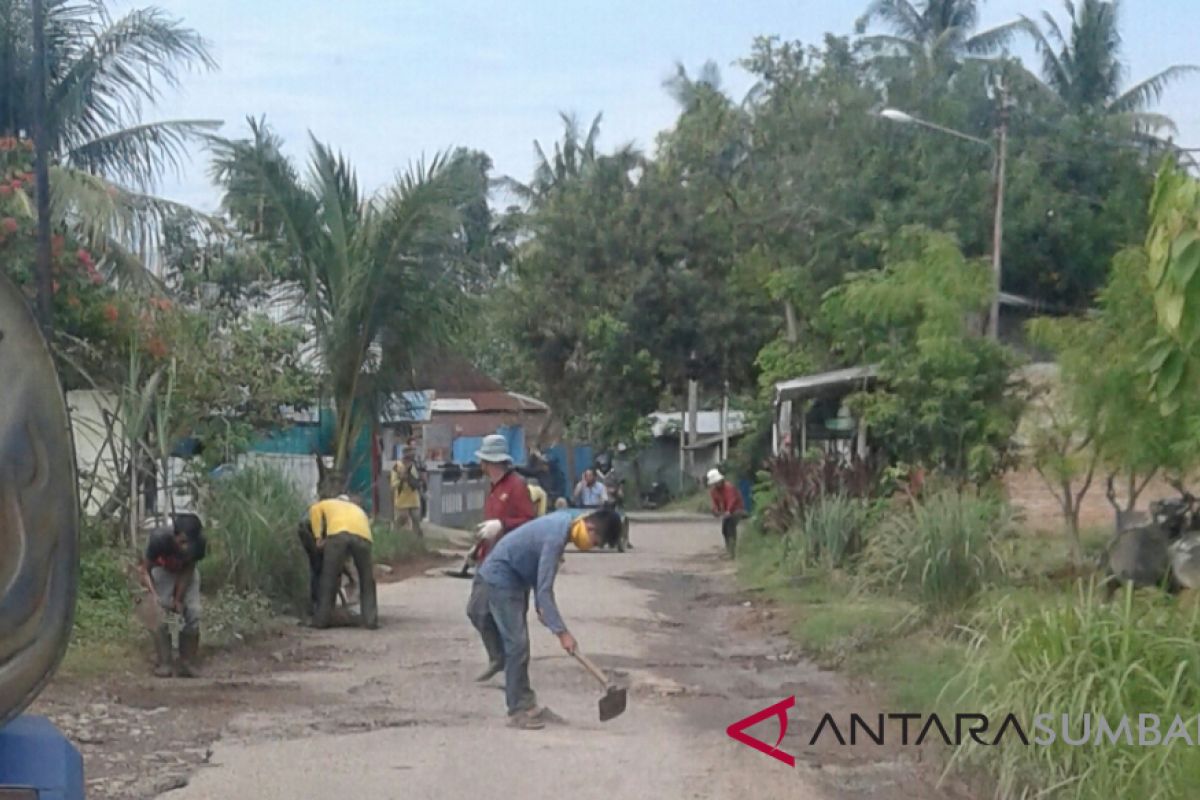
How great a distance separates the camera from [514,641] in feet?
35.7

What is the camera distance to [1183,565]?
14.9m

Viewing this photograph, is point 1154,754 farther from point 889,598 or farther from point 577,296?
point 577,296

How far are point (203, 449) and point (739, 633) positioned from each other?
571cm

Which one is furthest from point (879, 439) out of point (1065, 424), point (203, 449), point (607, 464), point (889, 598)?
point (607, 464)

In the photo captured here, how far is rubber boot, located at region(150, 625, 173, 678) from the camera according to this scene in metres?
12.8

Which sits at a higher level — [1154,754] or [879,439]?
[879,439]

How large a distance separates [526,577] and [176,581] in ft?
11.0

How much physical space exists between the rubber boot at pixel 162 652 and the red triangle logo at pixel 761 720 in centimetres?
454

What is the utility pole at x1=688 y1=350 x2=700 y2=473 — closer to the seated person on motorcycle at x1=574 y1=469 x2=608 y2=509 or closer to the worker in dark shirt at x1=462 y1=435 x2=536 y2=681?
the seated person on motorcycle at x1=574 y1=469 x2=608 y2=509

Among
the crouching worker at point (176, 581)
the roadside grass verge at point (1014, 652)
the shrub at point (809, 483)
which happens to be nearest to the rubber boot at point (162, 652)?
the crouching worker at point (176, 581)

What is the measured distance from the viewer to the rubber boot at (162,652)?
1280cm

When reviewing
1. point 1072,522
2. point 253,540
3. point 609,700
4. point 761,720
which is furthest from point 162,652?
point 1072,522

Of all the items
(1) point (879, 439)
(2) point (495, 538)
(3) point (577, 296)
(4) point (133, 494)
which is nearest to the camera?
(2) point (495, 538)

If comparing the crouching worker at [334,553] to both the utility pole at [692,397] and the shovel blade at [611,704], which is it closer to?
the shovel blade at [611,704]
